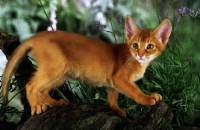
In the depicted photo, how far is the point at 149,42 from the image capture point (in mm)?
1541

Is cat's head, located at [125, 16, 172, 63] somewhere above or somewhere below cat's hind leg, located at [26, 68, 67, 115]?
above

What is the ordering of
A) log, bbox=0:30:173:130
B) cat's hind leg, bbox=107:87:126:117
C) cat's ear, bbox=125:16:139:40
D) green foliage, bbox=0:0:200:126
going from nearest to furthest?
log, bbox=0:30:173:130
cat's ear, bbox=125:16:139:40
cat's hind leg, bbox=107:87:126:117
green foliage, bbox=0:0:200:126

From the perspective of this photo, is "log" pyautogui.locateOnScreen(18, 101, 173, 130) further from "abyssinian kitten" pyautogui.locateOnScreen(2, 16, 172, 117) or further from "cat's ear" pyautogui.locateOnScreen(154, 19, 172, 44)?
"cat's ear" pyautogui.locateOnScreen(154, 19, 172, 44)

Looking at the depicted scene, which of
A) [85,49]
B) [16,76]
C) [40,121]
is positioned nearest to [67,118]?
[40,121]

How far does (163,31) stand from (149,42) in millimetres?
70

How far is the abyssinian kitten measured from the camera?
61.3 inches

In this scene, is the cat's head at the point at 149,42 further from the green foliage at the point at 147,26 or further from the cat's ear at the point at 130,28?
the green foliage at the point at 147,26

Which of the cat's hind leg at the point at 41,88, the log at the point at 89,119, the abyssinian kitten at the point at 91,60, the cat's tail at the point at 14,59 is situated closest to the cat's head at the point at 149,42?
the abyssinian kitten at the point at 91,60

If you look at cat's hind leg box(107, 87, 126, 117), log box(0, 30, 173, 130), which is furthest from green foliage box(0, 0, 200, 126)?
log box(0, 30, 173, 130)

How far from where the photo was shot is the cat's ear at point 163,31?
5.07ft

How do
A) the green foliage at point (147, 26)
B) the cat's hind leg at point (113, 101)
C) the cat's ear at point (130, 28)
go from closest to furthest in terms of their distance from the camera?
the cat's ear at point (130, 28) < the cat's hind leg at point (113, 101) < the green foliage at point (147, 26)

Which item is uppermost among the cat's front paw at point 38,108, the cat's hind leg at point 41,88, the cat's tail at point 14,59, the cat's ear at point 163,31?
the cat's ear at point 163,31

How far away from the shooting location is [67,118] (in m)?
1.65

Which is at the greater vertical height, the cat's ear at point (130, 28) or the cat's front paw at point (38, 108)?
the cat's ear at point (130, 28)
